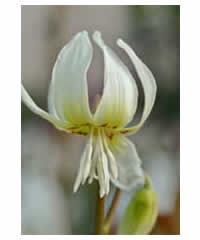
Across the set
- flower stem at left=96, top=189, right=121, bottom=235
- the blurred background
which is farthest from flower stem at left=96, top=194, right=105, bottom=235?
the blurred background

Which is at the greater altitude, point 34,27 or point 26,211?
point 34,27

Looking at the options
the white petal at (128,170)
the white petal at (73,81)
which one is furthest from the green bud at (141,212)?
the white petal at (73,81)

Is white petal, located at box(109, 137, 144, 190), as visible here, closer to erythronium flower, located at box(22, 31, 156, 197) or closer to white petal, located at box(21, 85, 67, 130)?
erythronium flower, located at box(22, 31, 156, 197)

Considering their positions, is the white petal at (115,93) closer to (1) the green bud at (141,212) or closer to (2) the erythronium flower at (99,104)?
(2) the erythronium flower at (99,104)

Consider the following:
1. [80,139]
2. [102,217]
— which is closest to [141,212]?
[102,217]

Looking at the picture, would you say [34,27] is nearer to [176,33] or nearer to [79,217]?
[176,33]

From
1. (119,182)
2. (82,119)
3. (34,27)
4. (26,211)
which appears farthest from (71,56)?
(26,211)

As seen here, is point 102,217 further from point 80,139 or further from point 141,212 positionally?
point 80,139
